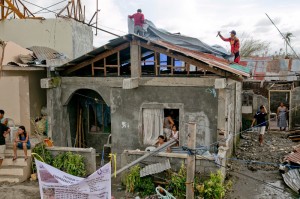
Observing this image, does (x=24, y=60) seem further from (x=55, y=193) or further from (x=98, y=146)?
(x=55, y=193)

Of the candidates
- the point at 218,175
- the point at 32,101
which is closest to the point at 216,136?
the point at 218,175

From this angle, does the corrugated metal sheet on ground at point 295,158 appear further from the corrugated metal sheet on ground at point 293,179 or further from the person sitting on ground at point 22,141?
the person sitting on ground at point 22,141

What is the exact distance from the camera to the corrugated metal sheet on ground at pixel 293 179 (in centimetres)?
1069

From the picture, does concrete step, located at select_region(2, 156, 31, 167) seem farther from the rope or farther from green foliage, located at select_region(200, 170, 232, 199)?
green foliage, located at select_region(200, 170, 232, 199)

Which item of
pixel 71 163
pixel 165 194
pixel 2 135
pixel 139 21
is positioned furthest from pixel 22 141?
pixel 139 21

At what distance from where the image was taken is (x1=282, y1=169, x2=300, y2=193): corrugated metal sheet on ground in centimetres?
1069

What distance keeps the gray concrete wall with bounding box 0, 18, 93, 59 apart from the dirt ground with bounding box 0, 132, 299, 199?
891 cm

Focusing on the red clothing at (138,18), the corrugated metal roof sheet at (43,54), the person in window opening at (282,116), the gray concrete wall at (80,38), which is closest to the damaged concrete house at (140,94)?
the corrugated metal roof sheet at (43,54)

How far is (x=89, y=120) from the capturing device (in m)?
15.0

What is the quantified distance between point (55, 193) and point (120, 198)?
106 inches

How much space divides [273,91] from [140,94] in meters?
11.3

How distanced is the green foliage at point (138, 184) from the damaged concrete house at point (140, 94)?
2.15 meters

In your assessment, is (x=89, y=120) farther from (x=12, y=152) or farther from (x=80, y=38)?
(x=80, y=38)

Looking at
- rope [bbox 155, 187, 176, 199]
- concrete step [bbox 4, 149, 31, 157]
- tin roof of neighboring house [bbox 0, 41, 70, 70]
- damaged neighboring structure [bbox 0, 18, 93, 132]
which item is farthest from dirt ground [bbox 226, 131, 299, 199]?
damaged neighboring structure [bbox 0, 18, 93, 132]
